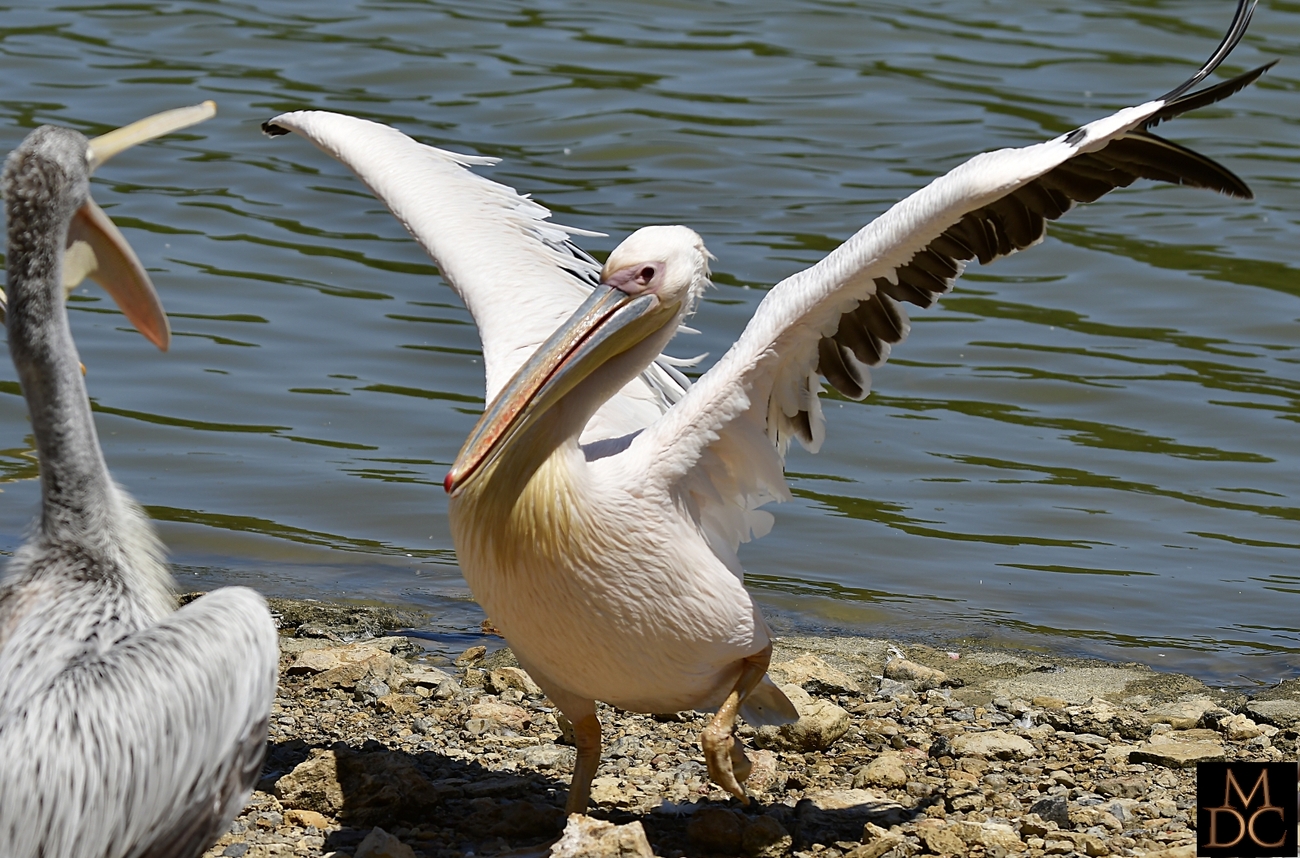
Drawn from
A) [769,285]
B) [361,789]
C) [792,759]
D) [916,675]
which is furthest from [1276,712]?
[769,285]

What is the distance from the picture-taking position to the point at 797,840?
4.00 meters

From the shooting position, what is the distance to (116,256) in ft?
10.9

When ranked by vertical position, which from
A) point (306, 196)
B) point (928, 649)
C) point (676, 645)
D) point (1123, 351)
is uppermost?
point (306, 196)

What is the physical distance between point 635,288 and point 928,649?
1.97 m

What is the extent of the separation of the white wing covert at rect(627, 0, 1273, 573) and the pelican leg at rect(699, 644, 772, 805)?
25 centimetres

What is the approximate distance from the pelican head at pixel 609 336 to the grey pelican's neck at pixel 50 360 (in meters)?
0.89

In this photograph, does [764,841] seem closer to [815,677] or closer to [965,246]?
[815,677]

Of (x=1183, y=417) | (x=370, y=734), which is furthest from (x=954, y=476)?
(x=370, y=734)

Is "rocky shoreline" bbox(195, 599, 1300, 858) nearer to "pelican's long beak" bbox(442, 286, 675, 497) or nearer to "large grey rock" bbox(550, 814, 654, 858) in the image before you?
"large grey rock" bbox(550, 814, 654, 858)

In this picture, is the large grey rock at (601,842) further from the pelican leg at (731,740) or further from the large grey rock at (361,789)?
the large grey rock at (361,789)

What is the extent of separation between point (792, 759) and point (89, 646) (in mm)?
2032

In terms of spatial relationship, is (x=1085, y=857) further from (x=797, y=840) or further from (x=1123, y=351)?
(x=1123, y=351)

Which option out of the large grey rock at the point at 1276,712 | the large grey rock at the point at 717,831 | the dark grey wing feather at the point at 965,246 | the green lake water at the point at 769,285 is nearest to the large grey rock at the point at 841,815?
the large grey rock at the point at 717,831

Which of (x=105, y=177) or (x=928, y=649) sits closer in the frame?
(x=928, y=649)
